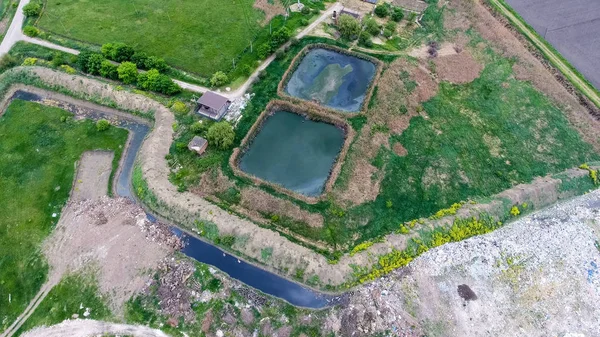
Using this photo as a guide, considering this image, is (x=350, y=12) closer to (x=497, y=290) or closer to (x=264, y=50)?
(x=264, y=50)

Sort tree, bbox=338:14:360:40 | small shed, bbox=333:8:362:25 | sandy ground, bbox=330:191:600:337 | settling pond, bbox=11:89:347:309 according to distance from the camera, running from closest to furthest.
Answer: sandy ground, bbox=330:191:600:337 < settling pond, bbox=11:89:347:309 < tree, bbox=338:14:360:40 < small shed, bbox=333:8:362:25

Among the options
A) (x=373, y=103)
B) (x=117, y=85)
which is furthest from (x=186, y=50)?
(x=373, y=103)

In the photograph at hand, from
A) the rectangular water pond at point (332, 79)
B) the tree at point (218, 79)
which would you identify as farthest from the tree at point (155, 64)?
the rectangular water pond at point (332, 79)

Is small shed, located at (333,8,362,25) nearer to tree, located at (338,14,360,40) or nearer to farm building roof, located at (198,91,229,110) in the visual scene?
tree, located at (338,14,360,40)

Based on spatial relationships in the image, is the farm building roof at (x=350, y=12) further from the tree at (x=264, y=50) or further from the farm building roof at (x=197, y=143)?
the farm building roof at (x=197, y=143)

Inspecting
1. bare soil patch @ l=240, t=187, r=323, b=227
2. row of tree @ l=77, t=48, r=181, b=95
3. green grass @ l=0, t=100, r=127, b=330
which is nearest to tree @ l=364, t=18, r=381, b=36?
row of tree @ l=77, t=48, r=181, b=95
